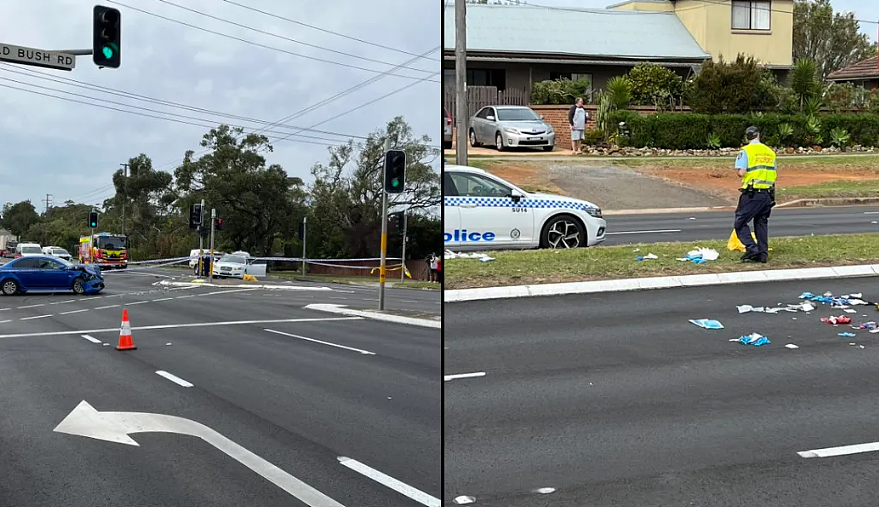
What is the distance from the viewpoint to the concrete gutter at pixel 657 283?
10.9 metres

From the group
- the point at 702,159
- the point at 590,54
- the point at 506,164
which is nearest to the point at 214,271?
the point at 506,164

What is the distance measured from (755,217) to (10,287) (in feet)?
30.1

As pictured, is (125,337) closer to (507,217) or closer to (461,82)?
(507,217)

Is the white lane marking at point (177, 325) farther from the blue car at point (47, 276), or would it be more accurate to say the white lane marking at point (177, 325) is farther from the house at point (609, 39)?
the house at point (609, 39)

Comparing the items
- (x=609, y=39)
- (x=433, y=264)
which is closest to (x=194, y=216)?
(x=433, y=264)

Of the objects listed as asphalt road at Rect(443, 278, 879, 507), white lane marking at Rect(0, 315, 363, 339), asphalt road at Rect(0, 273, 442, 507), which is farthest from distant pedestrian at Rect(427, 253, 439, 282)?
white lane marking at Rect(0, 315, 363, 339)

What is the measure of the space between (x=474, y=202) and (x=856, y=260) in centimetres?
547

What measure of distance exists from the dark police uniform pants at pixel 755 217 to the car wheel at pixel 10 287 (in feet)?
29.0

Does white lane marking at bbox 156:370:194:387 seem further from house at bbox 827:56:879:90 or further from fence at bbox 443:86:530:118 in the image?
house at bbox 827:56:879:90

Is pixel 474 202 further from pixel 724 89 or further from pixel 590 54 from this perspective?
pixel 590 54

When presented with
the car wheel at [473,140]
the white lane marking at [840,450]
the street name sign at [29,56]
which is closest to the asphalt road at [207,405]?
the white lane marking at [840,450]

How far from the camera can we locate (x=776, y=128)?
30.2 meters

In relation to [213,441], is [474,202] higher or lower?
higher

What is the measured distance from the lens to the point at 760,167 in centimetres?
1183
